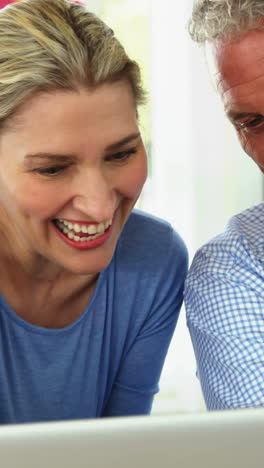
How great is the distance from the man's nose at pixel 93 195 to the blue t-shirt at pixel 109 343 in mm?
277

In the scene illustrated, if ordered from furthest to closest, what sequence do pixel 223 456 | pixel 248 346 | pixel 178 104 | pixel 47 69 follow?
pixel 178 104 < pixel 248 346 < pixel 47 69 < pixel 223 456

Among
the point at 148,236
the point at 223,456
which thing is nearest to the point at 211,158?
the point at 148,236

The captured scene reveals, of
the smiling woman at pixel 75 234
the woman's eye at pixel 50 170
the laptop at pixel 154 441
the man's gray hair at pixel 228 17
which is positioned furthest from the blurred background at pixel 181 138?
the laptop at pixel 154 441

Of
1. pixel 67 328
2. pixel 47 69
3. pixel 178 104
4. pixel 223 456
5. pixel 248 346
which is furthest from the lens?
pixel 178 104

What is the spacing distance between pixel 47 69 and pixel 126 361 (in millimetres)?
601

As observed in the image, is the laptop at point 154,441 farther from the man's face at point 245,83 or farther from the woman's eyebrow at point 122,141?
the man's face at point 245,83

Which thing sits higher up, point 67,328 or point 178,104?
point 178,104

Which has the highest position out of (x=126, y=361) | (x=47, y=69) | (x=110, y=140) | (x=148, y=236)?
(x=47, y=69)

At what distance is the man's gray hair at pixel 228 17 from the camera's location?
1366 mm

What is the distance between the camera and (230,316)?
4.22 ft

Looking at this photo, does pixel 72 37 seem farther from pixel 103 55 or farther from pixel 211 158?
pixel 211 158

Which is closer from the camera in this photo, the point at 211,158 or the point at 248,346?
the point at 248,346

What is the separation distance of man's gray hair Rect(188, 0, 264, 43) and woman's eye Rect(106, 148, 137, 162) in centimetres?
35

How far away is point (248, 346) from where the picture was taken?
1.25m
